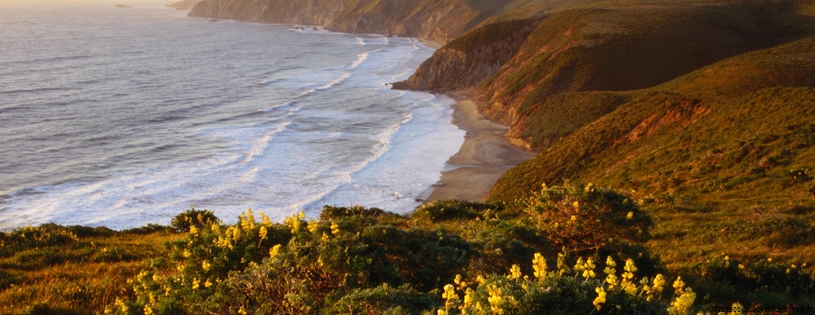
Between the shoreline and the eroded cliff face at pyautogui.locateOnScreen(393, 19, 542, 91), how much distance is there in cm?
1343

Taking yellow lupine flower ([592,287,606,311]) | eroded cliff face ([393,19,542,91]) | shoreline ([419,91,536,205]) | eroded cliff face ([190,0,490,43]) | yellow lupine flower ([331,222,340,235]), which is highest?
eroded cliff face ([190,0,490,43])

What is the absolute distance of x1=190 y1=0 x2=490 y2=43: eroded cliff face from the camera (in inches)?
4985

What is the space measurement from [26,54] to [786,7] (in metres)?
107

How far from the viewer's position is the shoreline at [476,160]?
110 feet

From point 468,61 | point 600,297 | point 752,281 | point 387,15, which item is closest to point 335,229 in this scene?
point 600,297

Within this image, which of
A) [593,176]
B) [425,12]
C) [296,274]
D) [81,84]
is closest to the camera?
[296,274]

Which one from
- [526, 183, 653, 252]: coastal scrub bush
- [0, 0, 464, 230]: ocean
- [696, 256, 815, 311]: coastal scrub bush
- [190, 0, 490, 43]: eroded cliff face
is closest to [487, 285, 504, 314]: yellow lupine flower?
[526, 183, 653, 252]: coastal scrub bush

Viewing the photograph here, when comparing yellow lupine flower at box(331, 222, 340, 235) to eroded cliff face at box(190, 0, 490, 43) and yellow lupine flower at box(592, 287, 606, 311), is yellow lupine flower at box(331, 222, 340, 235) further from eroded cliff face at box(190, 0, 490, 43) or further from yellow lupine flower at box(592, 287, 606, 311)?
eroded cliff face at box(190, 0, 490, 43)

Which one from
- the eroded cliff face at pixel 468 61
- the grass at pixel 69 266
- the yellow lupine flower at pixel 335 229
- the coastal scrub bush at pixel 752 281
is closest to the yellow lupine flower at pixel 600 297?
the yellow lupine flower at pixel 335 229

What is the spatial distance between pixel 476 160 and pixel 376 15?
115 meters

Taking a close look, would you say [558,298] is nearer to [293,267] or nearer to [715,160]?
[293,267]

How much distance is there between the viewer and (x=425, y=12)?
5472 inches

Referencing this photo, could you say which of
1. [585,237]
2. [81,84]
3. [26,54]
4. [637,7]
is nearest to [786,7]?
[637,7]

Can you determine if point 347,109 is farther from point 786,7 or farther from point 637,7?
point 786,7
